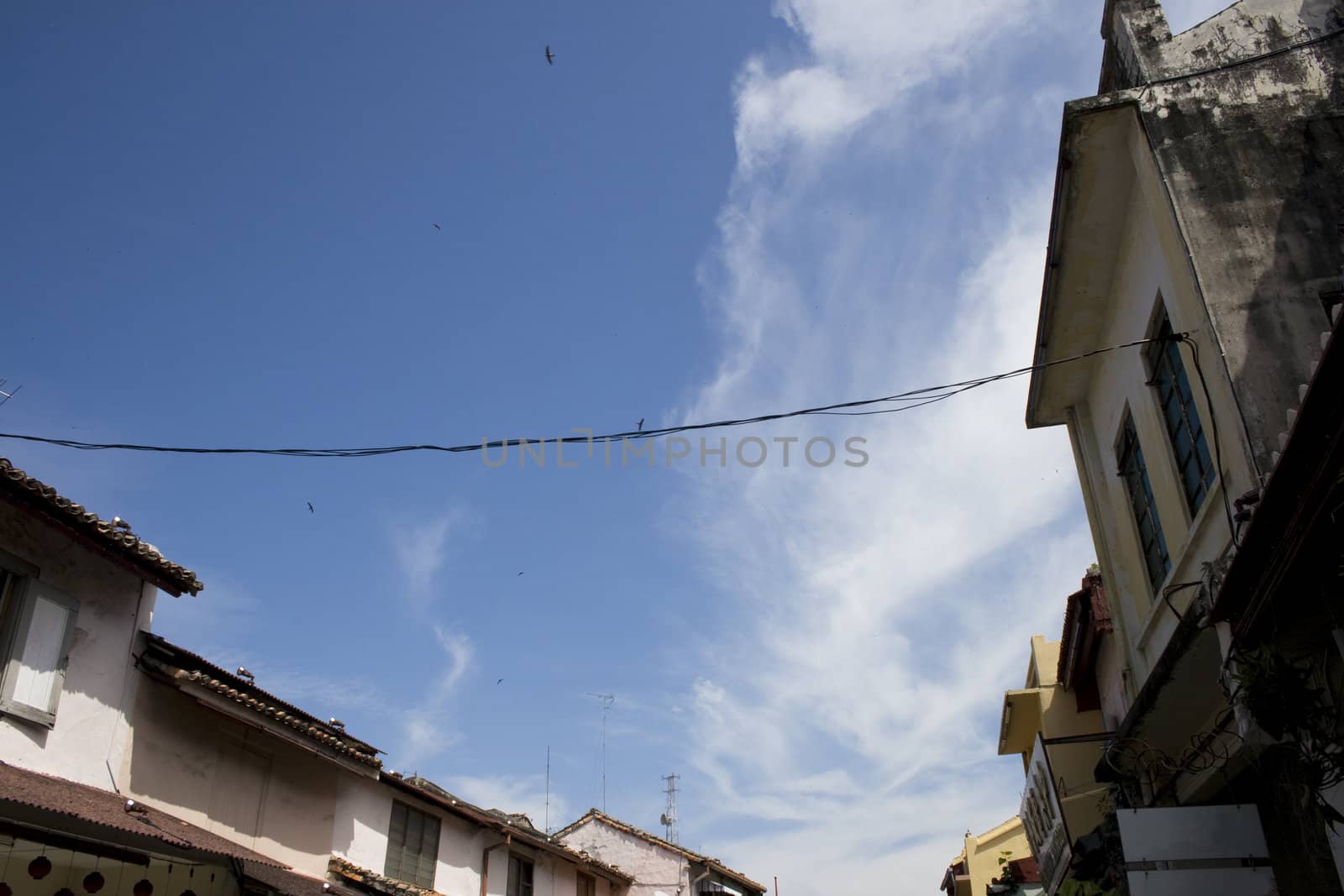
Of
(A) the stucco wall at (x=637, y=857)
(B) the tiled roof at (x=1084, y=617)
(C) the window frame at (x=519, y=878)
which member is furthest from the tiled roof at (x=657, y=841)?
(B) the tiled roof at (x=1084, y=617)

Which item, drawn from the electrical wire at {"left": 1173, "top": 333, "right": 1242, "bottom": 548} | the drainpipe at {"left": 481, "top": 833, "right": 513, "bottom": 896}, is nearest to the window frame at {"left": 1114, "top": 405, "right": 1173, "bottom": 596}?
the electrical wire at {"left": 1173, "top": 333, "right": 1242, "bottom": 548}

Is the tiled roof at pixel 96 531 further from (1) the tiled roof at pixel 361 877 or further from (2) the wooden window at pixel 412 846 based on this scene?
(2) the wooden window at pixel 412 846

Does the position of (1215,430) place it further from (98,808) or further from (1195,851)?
(98,808)

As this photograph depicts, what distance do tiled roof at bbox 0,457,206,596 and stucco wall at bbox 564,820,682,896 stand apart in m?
23.1

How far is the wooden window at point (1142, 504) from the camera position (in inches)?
407

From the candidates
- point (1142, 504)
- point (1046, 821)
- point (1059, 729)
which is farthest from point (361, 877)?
point (1142, 504)

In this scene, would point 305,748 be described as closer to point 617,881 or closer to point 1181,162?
point 1181,162

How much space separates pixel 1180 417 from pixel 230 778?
12771 millimetres

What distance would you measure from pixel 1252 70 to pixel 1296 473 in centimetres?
524

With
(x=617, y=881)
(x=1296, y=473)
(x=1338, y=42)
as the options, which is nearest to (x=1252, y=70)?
(x=1338, y=42)

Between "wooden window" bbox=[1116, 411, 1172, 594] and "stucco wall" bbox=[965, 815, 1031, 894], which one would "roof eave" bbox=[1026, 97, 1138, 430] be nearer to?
"wooden window" bbox=[1116, 411, 1172, 594]

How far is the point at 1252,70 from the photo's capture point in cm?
912

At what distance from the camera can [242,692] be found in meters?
14.3

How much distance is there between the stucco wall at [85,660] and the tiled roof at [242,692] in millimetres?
315
